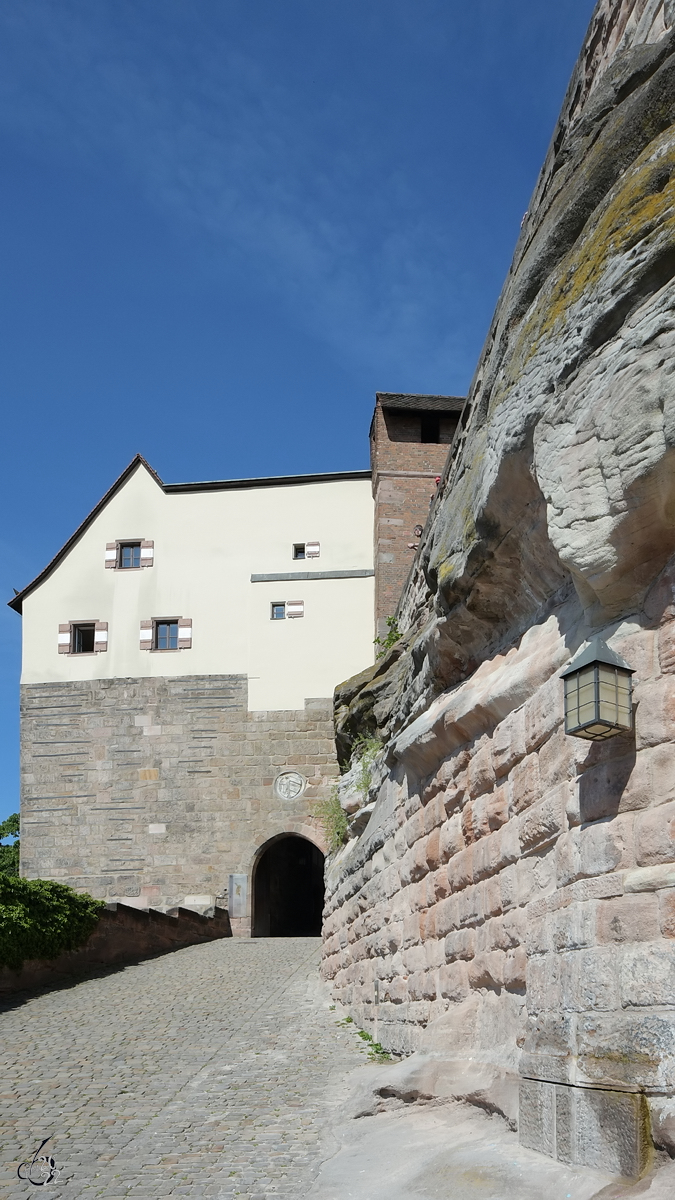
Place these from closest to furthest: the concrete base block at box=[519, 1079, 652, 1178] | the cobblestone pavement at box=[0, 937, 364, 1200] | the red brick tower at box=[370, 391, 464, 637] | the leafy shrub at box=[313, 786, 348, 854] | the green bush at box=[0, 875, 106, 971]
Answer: the concrete base block at box=[519, 1079, 652, 1178]
the cobblestone pavement at box=[0, 937, 364, 1200]
the leafy shrub at box=[313, 786, 348, 854]
the green bush at box=[0, 875, 106, 971]
the red brick tower at box=[370, 391, 464, 637]

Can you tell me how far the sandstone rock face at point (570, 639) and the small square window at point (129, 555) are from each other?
20095mm

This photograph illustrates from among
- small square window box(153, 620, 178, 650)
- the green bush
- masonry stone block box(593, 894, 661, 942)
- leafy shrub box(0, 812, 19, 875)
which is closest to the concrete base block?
masonry stone block box(593, 894, 661, 942)

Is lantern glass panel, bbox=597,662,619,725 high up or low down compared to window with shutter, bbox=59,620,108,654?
down

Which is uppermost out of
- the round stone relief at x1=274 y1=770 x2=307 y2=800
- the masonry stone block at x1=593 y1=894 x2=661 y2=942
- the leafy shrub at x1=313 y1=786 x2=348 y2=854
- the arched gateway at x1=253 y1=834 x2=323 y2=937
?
the round stone relief at x1=274 y1=770 x2=307 y2=800

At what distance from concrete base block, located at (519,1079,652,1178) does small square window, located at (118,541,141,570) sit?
2268cm

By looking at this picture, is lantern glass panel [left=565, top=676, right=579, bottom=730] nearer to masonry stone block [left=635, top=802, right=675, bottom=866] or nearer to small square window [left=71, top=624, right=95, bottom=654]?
masonry stone block [left=635, top=802, right=675, bottom=866]

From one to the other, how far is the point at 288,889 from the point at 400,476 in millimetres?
10541

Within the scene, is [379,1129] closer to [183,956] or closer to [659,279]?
[659,279]

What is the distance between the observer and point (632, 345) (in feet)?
12.3

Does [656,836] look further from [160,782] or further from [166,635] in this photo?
[166,635]

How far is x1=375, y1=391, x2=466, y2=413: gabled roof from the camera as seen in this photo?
24.7 meters

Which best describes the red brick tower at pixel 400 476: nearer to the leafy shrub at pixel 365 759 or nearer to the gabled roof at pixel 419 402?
the gabled roof at pixel 419 402

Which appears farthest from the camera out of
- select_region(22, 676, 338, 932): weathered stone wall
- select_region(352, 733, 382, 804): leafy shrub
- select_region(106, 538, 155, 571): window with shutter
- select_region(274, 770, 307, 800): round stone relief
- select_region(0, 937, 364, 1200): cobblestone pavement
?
select_region(106, 538, 155, 571): window with shutter

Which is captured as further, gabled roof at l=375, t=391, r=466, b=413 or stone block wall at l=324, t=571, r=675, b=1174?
gabled roof at l=375, t=391, r=466, b=413
